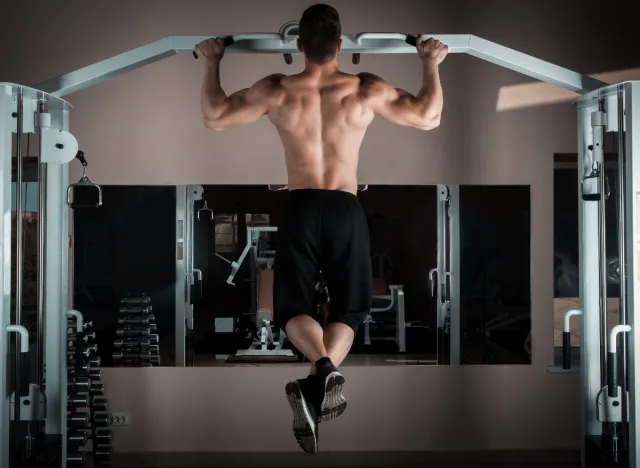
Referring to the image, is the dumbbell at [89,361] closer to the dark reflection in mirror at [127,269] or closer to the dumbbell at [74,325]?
the dumbbell at [74,325]

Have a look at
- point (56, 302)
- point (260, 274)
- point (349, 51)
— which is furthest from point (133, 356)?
point (349, 51)

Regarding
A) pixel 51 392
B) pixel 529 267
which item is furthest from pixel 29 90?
Result: pixel 529 267

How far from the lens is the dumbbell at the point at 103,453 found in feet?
13.9

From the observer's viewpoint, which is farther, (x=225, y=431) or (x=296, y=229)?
(x=225, y=431)

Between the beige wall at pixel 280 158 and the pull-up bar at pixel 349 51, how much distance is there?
1.40 meters

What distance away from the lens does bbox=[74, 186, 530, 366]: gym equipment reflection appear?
447 cm

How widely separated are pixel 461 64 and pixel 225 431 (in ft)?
9.31

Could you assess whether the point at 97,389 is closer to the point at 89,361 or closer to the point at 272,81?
the point at 89,361

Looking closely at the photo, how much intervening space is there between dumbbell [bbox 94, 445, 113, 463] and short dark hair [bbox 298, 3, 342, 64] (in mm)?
2900

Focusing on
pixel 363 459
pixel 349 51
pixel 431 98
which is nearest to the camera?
pixel 431 98

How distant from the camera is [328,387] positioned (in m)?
2.34

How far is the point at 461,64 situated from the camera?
15.0 feet

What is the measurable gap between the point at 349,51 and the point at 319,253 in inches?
35.2

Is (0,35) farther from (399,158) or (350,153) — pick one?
(350,153)
